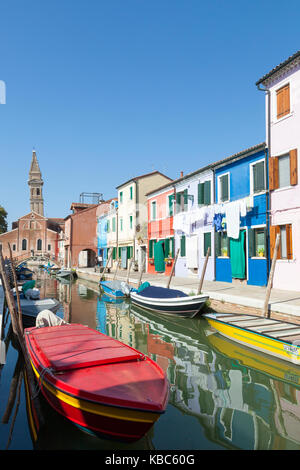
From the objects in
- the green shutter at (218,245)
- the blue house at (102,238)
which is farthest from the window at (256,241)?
the blue house at (102,238)

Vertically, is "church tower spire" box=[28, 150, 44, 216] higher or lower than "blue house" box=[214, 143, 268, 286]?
higher

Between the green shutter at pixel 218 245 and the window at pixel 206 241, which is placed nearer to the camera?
the green shutter at pixel 218 245

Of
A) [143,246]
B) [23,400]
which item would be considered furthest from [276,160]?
[143,246]

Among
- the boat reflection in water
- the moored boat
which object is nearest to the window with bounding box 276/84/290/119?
the moored boat

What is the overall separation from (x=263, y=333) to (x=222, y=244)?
945 cm

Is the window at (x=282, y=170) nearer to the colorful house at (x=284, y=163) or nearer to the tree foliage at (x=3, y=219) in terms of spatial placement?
the colorful house at (x=284, y=163)

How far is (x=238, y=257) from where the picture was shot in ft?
51.4

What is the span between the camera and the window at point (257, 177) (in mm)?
14633

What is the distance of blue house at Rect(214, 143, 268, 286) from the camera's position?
14.5 meters

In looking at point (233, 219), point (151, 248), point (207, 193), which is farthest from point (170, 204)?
point (233, 219)

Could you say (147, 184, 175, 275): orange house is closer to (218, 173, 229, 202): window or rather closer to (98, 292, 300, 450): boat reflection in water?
(218, 173, 229, 202): window

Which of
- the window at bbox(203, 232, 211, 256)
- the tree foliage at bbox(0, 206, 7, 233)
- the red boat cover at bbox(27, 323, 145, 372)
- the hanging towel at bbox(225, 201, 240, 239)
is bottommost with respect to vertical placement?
the red boat cover at bbox(27, 323, 145, 372)

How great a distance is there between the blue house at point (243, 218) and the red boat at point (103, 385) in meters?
10.1

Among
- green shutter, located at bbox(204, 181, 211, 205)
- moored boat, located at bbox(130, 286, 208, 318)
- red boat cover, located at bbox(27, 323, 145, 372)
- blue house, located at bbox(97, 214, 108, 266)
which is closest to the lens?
red boat cover, located at bbox(27, 323, 145, 372)
